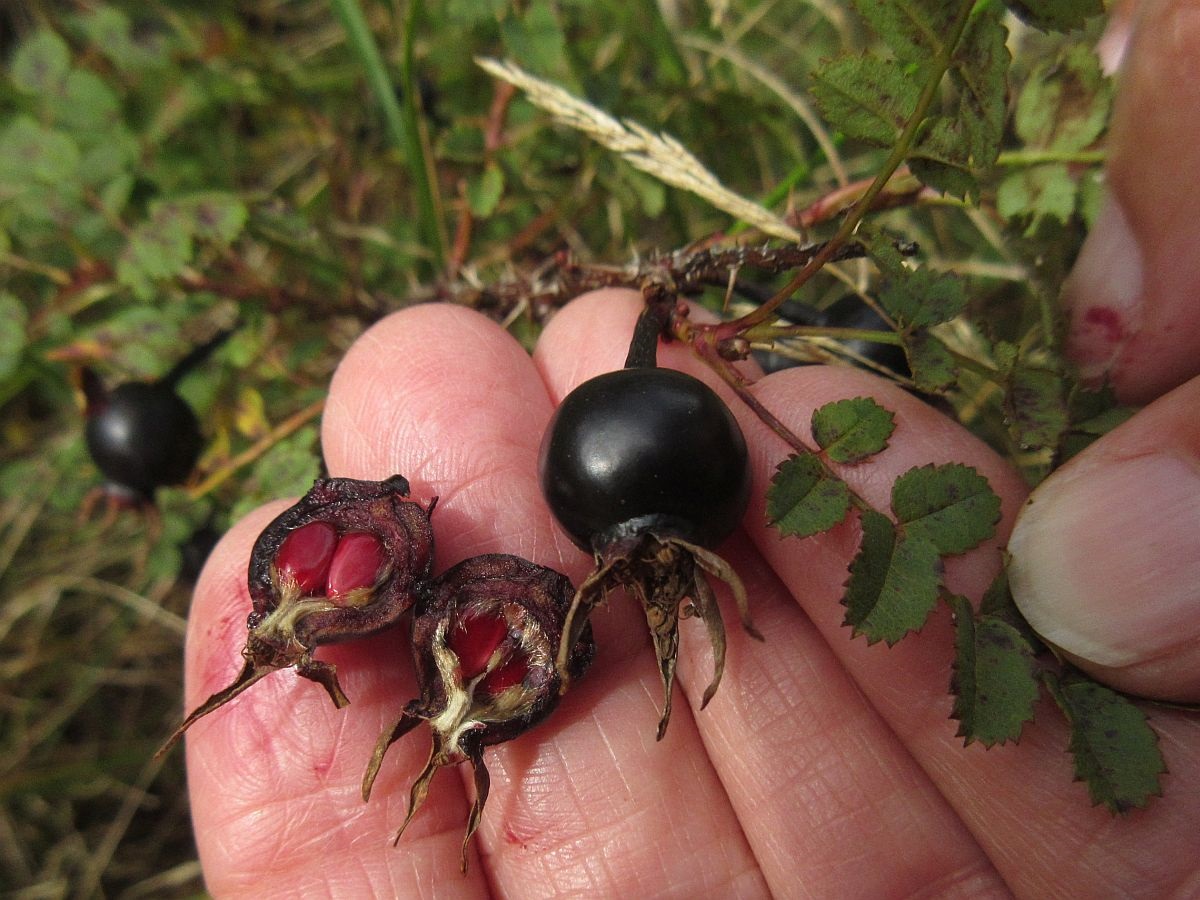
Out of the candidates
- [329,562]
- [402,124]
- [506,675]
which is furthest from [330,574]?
[402,124]

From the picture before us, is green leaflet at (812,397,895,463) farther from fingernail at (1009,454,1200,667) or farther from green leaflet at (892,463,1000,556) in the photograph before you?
fingernail at (1009,454,1200,667)

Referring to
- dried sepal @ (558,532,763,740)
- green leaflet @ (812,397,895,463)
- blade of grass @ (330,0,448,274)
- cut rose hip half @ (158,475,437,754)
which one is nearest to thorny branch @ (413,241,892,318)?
blade of grass @ (330,0,448,274)

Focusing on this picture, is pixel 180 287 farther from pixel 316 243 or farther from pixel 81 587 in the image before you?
pixel 81 587

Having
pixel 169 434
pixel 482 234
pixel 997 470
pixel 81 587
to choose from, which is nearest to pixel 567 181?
pixel 482 234

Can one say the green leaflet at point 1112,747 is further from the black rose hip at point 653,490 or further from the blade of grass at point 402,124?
the blade of grass at point 402,124

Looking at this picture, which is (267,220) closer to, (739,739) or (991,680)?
(739,739)

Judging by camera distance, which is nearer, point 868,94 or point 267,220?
point 868,94
